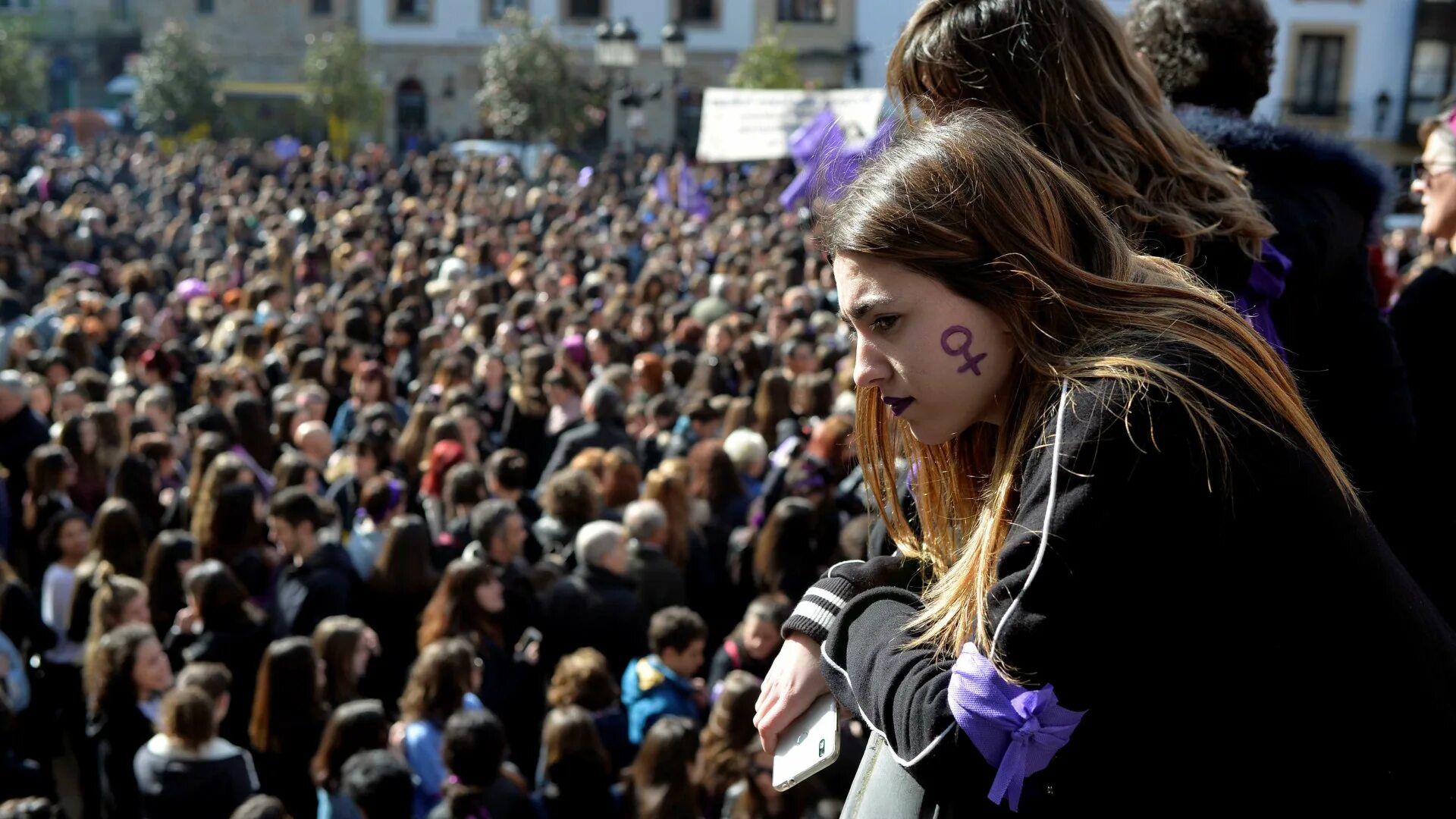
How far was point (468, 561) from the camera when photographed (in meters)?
5.22

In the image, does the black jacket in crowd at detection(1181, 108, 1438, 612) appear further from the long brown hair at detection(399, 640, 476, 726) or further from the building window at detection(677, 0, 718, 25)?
the building window at detection(677, 0, 718, 25)

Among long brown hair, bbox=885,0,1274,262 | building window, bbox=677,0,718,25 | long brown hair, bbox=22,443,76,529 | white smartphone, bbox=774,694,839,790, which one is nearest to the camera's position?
white smartphone, bbox=774,694,839,790

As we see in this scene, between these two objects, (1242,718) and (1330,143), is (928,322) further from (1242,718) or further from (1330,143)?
(1330,143)

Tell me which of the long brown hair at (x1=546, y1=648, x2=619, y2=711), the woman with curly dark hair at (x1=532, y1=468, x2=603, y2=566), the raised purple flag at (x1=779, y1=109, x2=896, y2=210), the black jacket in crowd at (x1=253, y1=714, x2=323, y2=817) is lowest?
the black jacket in crowd at (x1=253, y1=714, x2=323, y2=817)

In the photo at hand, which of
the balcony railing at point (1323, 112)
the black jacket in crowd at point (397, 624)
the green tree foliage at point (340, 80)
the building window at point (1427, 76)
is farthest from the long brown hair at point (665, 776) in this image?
the building window at point (1427, 76)

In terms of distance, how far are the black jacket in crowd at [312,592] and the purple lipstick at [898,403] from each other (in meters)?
4.29

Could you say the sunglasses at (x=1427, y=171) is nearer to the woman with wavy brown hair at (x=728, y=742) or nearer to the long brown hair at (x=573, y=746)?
the woman with wavy brown hair at (x=728, y=742)

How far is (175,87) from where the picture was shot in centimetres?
3700

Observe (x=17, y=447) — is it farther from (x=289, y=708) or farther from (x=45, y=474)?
(x=289, y=708)

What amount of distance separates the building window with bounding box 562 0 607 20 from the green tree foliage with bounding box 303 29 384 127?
25.5 ft

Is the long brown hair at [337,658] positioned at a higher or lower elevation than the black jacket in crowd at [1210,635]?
lower

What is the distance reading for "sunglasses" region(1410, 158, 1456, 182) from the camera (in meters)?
2.89

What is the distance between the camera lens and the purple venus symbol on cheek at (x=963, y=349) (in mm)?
1438

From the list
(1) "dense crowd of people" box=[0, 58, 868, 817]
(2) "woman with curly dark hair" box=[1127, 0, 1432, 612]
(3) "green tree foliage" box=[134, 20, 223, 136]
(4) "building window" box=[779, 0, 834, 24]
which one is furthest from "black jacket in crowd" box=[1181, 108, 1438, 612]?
(4) "building window" box=[779, 0, 834, 24]
